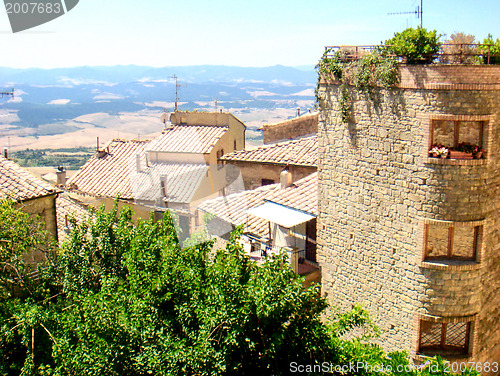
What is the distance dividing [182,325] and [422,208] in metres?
6.84

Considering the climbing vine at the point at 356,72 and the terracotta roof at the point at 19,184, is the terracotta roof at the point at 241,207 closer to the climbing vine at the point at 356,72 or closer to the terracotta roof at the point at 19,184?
the climbing vine at the point at 356,72

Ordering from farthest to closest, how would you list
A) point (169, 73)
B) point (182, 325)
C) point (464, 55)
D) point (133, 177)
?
point (169, 73) < point (133, 177) < point (464, 55) < point (182, 325)

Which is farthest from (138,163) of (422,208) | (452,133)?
(422,208)

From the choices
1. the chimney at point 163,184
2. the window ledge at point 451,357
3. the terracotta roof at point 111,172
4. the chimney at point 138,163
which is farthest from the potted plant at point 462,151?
the chimney at point 138,163

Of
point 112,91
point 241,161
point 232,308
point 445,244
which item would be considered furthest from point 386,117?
point 112,91

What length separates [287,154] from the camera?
2280 cm

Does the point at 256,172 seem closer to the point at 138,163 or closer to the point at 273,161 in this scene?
the point at 273,161

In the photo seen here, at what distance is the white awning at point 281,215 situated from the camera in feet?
49.9

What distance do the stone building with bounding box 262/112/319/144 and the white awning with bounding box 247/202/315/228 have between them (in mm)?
11375

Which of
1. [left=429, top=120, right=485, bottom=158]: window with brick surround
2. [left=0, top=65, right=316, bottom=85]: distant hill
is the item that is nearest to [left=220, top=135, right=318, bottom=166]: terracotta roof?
[left=429, top=120, right=485, bottom=158]: window with brick surround

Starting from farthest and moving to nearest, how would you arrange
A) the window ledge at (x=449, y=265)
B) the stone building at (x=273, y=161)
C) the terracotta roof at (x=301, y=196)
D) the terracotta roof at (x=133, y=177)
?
the terracotta roof at (x=133, y=177) → the stone building at (x=273, y=161) → the terracotta roof at (x=301, y=196) → the window ledge at (x=449, y=265)

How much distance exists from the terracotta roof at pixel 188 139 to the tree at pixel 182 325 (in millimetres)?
18560

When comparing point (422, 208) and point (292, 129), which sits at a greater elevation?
point (292, 129)

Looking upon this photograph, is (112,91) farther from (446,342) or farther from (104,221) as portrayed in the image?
(446,342)
